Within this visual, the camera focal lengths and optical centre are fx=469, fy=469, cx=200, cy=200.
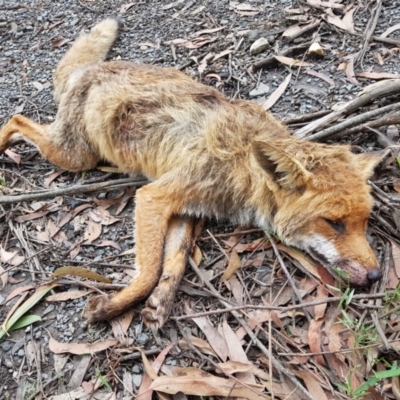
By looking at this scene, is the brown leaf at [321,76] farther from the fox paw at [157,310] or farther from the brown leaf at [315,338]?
the fox paw at [157,310]

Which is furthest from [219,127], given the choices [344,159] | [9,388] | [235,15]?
[235,15]

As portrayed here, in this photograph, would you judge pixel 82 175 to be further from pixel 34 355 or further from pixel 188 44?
pixel 188 44

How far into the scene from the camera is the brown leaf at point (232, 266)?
438 centimetres

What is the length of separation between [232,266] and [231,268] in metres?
0.02

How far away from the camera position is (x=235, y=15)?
7.77 meters

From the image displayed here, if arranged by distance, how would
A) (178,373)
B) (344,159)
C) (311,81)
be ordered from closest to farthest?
1. (178,373)
2. (344,159)
3. (311,81)

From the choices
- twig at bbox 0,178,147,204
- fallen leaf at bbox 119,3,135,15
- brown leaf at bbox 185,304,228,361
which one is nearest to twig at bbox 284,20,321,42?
fallen leaf at bbox 119,3,135,15

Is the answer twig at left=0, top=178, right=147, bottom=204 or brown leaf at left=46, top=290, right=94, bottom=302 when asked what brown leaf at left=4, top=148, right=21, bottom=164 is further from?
brown leaf at left=46, top=290, right=94, bottom=302

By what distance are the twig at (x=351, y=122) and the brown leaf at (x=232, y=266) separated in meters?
1.65

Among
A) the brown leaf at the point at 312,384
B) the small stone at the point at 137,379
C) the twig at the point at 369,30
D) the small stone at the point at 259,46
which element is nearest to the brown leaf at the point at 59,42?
the small stone at the point at 259,46

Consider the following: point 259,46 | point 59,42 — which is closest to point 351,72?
point 259,46

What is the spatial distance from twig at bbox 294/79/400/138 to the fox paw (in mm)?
2461

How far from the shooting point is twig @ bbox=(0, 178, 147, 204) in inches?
207

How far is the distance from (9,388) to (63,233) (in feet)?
5.74
